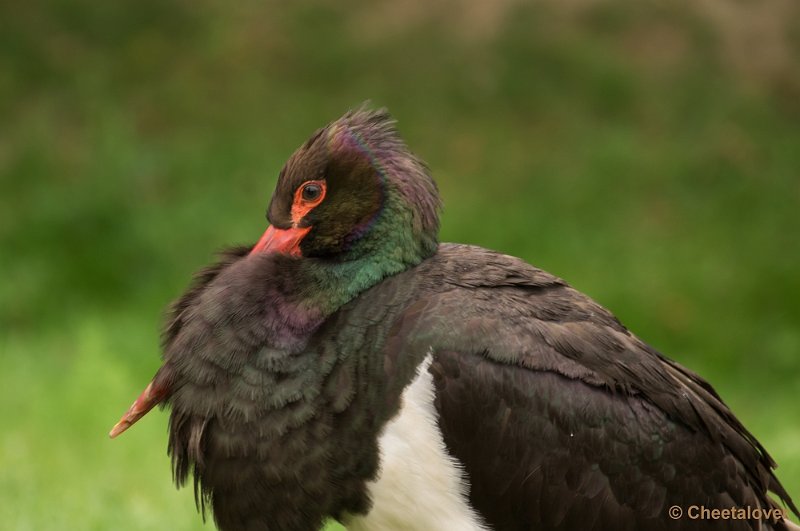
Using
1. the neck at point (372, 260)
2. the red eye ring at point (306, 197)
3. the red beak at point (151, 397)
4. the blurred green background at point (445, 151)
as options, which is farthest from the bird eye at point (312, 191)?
the blurred green background at point (445, 151)

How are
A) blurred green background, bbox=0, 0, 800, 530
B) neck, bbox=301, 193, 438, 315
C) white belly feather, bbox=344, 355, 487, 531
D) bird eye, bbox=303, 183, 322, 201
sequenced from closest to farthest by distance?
white belly feather, bbox=344, 355, 487, 531, neck, bbox=301, 193, 438, 315, bird eye, bbox=303, 183, 322, 201, blurred green background, bbox=0, 0, 800, 530

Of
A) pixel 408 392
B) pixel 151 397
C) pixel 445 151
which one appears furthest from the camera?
pixel 445 151

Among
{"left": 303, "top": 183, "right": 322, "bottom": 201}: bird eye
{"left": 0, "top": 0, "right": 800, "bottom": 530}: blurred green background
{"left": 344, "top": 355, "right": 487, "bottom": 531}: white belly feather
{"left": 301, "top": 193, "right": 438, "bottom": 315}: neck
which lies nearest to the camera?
{"left": 344, "top": 355, "right": 487, "bottom": 531}: white belly feather

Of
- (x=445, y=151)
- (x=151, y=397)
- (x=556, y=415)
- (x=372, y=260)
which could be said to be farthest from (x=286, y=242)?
(x=445, y=151)

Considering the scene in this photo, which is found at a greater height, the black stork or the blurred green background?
the blurred green background

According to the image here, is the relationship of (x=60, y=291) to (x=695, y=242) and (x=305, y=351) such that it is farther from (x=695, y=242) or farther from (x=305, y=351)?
(x=305, y=351)

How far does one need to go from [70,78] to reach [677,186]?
4.81 m

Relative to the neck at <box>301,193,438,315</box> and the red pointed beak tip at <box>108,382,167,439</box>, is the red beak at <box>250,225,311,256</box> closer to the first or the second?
the neck at <box>301,193,438,315</box>

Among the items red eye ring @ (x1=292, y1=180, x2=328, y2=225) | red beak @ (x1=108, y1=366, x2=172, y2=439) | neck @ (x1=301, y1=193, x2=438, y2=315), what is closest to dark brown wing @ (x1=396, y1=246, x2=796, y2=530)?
neck @ (x1=301, y1=193, x2=438, y2=315)

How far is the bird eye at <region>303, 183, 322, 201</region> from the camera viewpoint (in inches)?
154

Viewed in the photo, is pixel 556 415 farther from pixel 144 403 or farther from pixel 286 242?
pixel 144 403

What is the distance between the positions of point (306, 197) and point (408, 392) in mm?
760

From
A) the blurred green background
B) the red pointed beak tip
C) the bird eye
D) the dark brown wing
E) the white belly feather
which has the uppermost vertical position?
the blurred green background

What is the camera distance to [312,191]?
3.92 m
